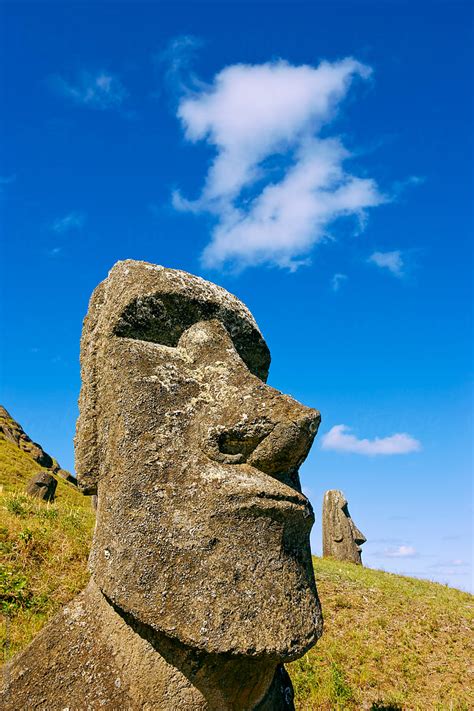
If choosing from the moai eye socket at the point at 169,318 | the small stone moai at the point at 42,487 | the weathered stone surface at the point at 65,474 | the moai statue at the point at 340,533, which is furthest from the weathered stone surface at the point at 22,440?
the moai eye socket at the point at 169,318

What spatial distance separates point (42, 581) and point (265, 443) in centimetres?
637

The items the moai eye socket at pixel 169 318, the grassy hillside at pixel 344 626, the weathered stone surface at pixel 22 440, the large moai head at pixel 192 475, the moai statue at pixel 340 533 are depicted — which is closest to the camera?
the large moai head at pixel 192 475

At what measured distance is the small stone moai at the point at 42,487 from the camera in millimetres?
19234

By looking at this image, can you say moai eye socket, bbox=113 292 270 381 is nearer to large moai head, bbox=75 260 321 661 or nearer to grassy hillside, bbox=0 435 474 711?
large moai head, bbox=75 260 321 661

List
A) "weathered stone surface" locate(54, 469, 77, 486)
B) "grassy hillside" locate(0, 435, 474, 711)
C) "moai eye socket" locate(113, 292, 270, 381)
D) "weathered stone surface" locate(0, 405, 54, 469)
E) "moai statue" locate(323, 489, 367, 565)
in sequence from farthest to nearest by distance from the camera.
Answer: "weathered stone surface" locate(54, 469, 77, 486), "weathered stone surface" locate(0, 405, 54, 469), "moai statue" locate(323, 489, 367, 565), "grassy hillside" locate(0, 435, 474, 711), "moai eye socket" locate(113, 292, 270, 381)

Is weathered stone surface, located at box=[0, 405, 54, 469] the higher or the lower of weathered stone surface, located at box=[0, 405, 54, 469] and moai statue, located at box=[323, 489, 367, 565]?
the higher

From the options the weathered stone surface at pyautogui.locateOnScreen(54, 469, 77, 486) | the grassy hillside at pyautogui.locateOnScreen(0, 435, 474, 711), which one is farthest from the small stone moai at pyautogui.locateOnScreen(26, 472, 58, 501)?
the weathered stone surface at pyautogui.locateOnScreen(54, 469, 77, 486)

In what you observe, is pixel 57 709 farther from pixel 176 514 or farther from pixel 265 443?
pixel 265 443

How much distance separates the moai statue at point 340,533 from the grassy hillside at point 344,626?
6.70 m

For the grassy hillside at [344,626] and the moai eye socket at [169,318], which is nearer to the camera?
the moai eye socket at [169,318]

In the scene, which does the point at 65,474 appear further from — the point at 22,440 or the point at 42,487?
the point at 42,487

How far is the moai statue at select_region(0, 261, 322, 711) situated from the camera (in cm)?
296

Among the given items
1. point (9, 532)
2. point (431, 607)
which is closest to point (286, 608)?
point (9, 532)

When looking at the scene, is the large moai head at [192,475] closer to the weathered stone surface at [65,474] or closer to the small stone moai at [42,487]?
the small stone moai at [42,487]
